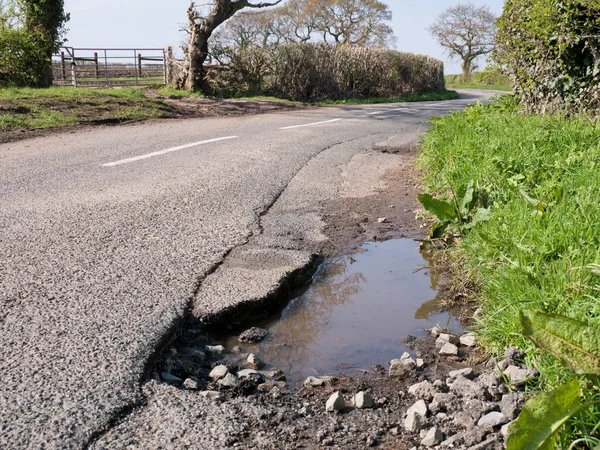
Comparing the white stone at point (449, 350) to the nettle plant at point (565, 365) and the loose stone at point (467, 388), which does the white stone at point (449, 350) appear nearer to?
the loose stone at point (467, 388)

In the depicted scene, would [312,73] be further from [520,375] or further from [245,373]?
[520,375]

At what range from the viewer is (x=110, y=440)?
202cm

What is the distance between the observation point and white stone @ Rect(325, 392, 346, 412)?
2.35 m

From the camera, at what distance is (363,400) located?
239 cm

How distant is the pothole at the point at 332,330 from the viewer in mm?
2732

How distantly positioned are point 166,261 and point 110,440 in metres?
1.84

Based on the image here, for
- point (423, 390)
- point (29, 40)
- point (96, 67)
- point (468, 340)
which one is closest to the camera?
point (423, 390)

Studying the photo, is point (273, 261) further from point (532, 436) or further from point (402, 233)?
point (532, 436)

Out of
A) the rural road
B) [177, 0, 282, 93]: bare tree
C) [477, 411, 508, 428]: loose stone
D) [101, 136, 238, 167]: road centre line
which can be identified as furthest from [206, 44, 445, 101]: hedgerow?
[477, 411, 508, 428]: loose stone

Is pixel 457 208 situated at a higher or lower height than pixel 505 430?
higher

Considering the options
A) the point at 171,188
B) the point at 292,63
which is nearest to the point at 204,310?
the point at 171,188

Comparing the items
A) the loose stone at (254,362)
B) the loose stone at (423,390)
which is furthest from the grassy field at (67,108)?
the loose stone at (423,390)

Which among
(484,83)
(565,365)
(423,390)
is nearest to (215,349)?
(423,390)

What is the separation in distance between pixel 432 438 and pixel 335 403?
418 mm
